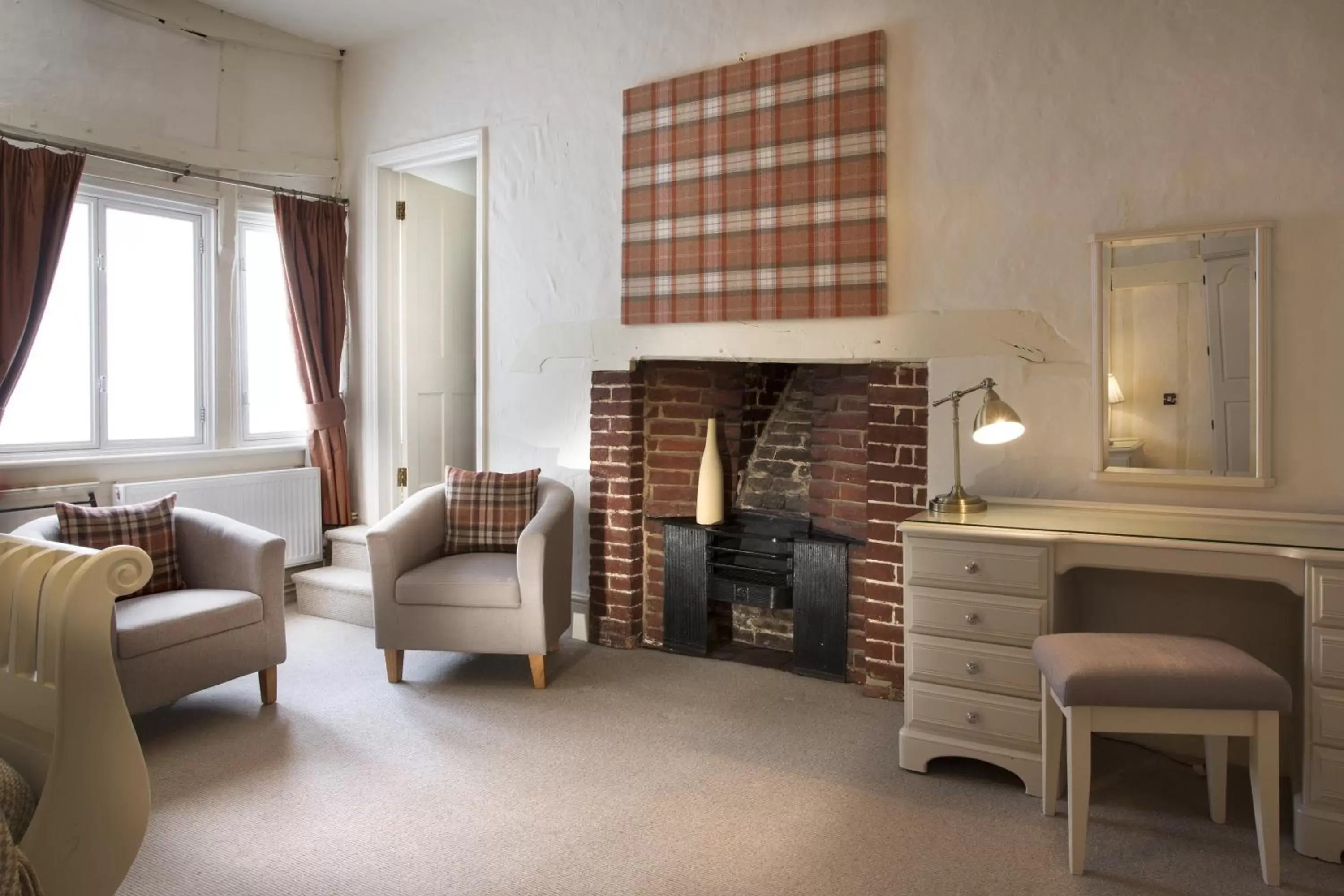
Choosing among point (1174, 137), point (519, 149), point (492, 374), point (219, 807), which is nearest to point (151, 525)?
point (219, 807)

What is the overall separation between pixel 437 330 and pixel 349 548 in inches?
52.1

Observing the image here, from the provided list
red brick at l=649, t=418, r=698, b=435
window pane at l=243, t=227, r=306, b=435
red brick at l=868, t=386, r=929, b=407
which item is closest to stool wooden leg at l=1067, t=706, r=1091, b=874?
red brick at l=868, t=386, r=929, b=407

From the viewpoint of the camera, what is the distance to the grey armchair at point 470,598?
142 inches

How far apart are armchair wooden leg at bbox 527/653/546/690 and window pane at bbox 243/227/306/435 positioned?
227 cm

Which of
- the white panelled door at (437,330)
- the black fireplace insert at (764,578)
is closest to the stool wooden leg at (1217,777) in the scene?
the black fireplace insert at (764,578)

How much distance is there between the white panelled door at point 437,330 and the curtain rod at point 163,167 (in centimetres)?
45

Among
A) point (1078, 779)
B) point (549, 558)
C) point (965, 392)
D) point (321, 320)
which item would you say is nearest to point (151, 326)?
point (321, 320)

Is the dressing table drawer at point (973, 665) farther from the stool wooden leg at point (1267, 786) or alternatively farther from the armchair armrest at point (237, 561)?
the armchair armrest at point (237, 561)

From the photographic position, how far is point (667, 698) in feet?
11.7

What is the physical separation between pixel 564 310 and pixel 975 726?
258cm

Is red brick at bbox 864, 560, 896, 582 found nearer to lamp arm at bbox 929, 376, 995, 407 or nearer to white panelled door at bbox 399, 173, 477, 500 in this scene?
lamp arm at bbox 929, 376, 995, 407

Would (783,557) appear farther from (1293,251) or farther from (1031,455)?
(1293,251)

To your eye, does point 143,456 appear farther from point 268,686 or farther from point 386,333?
point 268,686

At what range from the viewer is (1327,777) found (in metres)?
2.34
